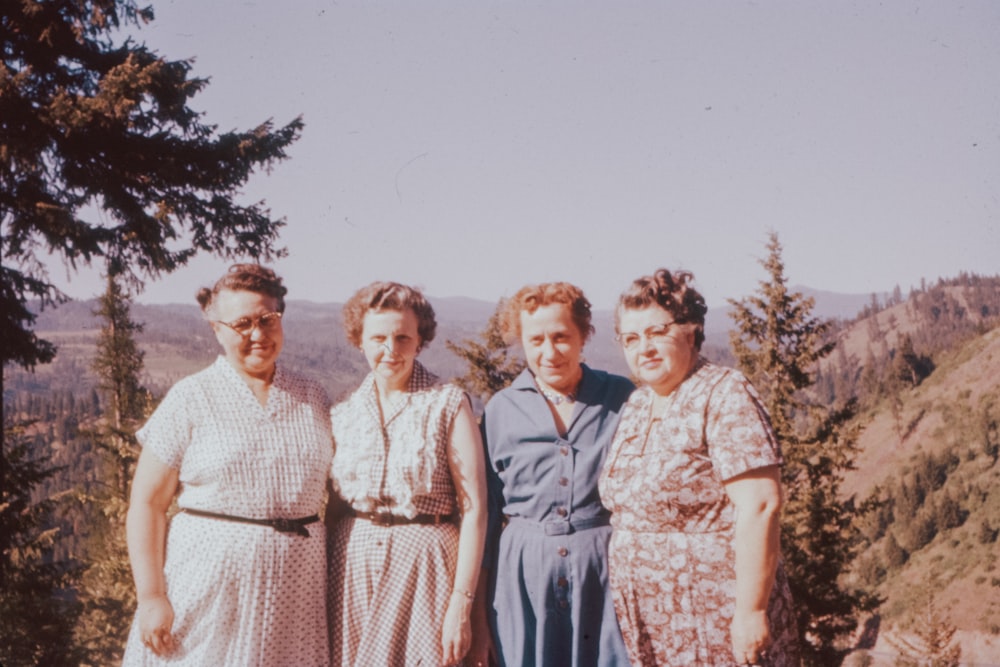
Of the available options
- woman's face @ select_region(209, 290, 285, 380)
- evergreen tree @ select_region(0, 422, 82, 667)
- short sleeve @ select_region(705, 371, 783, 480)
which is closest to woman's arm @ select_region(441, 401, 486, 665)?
woman's face @ select_region(209, 290, 285, 380)

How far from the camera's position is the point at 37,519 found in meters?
11.6

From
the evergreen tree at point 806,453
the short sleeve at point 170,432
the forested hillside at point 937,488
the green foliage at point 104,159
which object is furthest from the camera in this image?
the forested hillside at point 937,488

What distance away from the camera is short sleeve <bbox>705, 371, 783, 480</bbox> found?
107 inches

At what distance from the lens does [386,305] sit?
320 centimetres

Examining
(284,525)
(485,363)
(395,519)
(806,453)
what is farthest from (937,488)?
(284,525)

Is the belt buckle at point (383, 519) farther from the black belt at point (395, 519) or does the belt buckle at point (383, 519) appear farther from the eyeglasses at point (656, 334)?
the eyeglasses at point (656, 334)

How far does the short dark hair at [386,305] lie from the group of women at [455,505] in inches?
Result: 0.5

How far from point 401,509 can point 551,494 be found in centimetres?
66

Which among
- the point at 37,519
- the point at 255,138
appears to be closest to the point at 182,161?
the point at 255,138

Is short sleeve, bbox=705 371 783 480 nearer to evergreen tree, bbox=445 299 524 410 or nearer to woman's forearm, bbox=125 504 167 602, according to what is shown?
woman's forearm, bbox=125 504 167 602

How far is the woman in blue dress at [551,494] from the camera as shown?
3.15 metres

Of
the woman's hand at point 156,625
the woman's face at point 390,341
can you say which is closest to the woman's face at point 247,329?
the woman's face at point 390,341

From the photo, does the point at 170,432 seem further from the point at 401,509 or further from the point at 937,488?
the point at 937,488

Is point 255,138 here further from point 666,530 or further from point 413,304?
point 666,530
